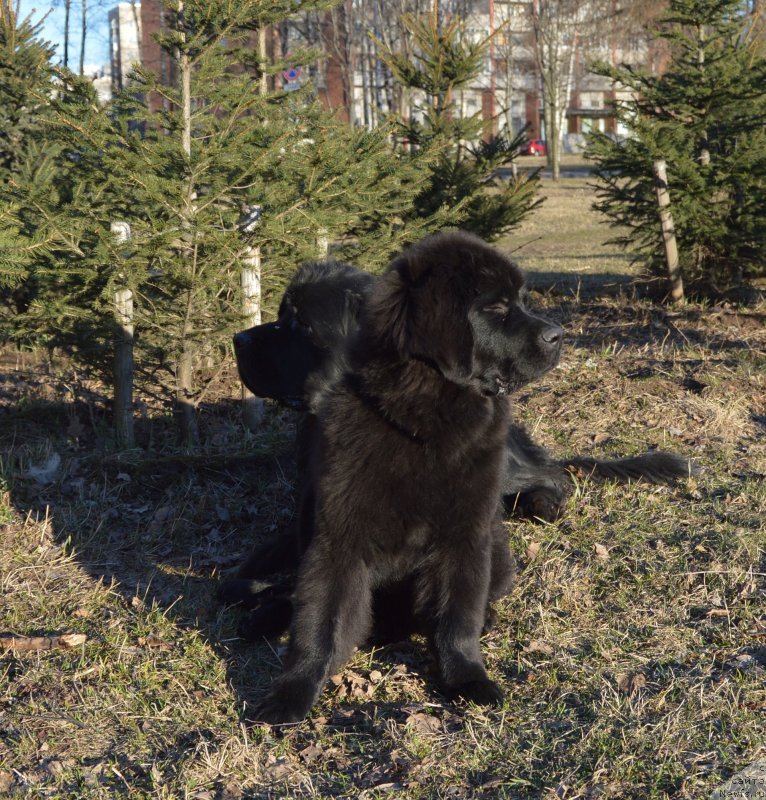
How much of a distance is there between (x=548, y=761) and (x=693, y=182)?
7.52m

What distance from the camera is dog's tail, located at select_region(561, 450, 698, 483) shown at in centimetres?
487

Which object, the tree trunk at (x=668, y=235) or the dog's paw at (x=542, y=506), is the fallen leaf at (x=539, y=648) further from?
the tree trunk at (x=668, y=235)

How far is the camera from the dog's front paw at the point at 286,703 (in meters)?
3.02

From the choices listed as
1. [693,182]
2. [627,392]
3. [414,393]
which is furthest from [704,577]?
[693,182]

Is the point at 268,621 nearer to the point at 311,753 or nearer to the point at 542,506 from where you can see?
the point at 311,753

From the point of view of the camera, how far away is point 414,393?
10.7ft

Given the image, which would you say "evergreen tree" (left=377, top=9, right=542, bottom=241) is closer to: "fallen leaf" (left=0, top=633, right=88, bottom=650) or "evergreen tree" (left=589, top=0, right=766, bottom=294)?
"evergreen tree" (left=589, top=0, right=766, bottom=294)

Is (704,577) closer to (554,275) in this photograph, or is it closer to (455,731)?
(455,731)

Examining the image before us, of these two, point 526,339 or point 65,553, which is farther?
point 65,553

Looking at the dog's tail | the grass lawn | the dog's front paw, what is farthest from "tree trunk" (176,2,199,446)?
the dog's front paw

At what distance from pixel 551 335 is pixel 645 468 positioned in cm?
169

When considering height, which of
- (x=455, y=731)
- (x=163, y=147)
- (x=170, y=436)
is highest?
(x=163, y=147)

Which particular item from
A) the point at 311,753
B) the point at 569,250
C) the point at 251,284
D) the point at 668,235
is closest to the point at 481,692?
the point at 311,753

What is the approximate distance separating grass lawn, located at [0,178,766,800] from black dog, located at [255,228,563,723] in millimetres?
220
